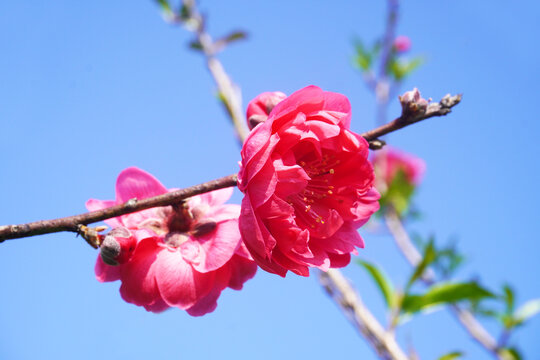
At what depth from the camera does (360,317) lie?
5.08ft

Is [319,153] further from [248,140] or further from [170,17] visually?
[170,17]

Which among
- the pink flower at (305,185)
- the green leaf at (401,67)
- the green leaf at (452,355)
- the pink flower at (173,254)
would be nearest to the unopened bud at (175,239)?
the pink flower at (173,254)

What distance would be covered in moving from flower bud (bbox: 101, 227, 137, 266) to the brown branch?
0.06 meters

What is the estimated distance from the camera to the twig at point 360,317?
59.0 inches

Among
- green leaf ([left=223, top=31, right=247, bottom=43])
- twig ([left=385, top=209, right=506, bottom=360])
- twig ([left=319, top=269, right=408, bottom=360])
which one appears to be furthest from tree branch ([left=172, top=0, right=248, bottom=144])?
twig ([left=385, top=209, right=506, bottom=360])

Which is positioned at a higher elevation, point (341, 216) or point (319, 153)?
Result: point (319, 153)

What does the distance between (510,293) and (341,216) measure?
6.78 ft

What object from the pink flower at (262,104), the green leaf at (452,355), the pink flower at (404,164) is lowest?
the green leaf at (452,355)

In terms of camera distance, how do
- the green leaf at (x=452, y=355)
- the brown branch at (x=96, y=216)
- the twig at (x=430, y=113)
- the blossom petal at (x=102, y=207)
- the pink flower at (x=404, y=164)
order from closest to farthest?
the brown branch at (x=96, y=216), the twig at (x=430, y=113), the blossom petal at (x=102, y=207), the green leaf at (x=452, y=355), the pink flower at (x=404, y=164)

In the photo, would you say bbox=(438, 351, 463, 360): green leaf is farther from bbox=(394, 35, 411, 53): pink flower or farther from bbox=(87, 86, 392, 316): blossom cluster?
bbox=(394, 35, 411, 53): pink flower

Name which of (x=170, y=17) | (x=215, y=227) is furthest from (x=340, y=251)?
(x=170, y=17)

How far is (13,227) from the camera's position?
0.90m

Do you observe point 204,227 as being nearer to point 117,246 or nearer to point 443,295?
point 117,246

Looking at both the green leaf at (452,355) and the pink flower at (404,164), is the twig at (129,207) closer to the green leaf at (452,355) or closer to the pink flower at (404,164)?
the green leaf at (452,355)
